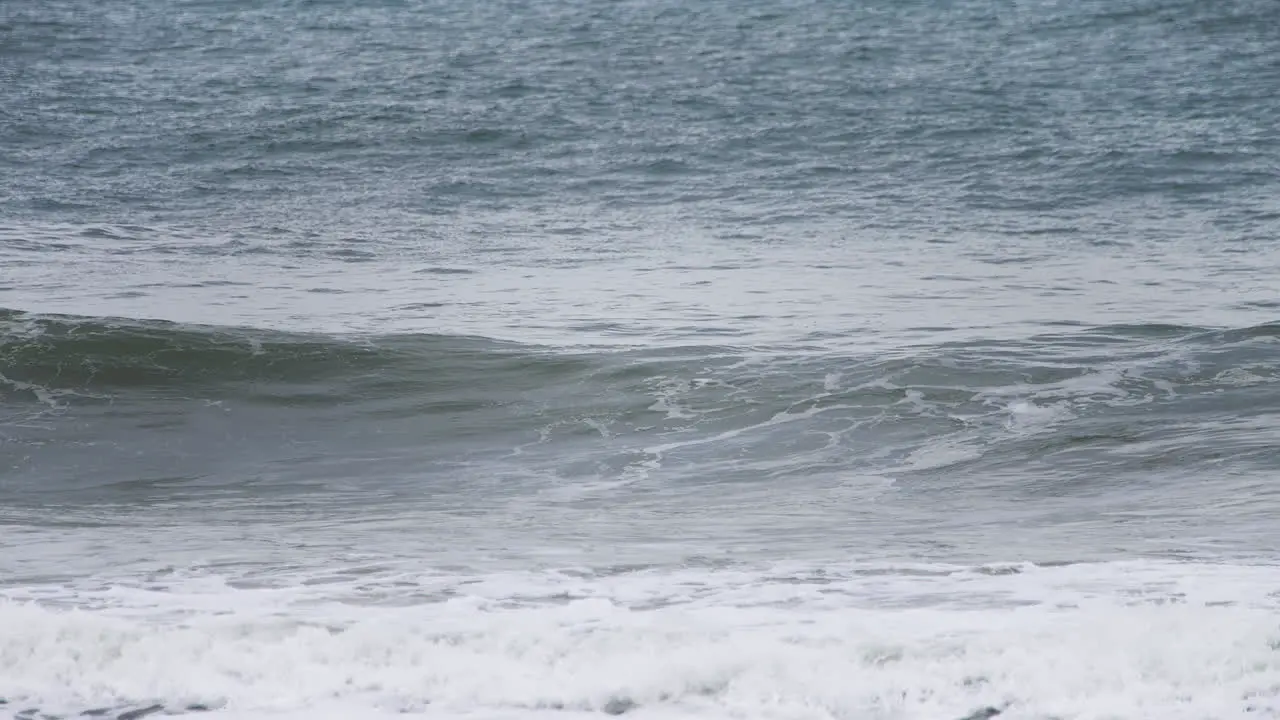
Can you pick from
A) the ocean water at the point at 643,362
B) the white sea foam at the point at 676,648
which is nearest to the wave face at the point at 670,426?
the ocean water at the point at 643,362

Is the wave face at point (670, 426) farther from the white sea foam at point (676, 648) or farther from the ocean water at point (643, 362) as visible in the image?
the white sea foam at point (676, 648)

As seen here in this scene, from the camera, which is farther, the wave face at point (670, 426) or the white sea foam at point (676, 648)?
the wave face at point (670, 426)

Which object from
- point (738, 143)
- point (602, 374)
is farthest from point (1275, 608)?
point (738, 143)

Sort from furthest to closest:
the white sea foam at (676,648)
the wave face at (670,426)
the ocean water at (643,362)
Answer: the wave face at (670,426) → the ocean water at (643,362) → the white sea foam at (676,648)

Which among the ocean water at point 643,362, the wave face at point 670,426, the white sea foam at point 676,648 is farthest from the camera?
the wave face at point 670,426

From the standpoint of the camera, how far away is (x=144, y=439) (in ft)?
32.7

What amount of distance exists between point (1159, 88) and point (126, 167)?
15.5m

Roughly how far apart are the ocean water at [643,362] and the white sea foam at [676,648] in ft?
0.06

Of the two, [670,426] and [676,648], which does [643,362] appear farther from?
[676,648]

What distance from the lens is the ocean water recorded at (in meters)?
4.95

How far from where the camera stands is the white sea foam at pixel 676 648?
15.1 feet

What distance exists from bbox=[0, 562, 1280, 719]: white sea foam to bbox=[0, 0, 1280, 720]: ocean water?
0.02 m

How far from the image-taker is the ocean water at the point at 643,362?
4.95m

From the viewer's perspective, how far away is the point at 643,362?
37.3ft
